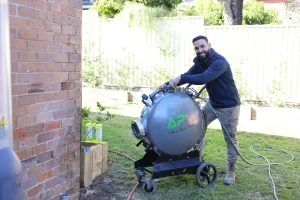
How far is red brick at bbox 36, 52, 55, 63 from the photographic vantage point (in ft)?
10.2

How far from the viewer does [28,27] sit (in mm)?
2957

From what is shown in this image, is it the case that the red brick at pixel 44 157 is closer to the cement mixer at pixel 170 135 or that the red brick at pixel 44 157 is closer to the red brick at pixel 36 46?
the red brick at pixel 36 46

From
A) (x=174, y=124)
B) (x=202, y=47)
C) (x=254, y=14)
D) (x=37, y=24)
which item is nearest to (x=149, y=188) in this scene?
(x=174, y=124)

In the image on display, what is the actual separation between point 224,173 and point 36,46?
2.96 m

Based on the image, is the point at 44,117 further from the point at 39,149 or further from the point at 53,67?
the point at 53,67

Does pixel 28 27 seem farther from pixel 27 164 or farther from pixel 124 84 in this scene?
pixel 124 84

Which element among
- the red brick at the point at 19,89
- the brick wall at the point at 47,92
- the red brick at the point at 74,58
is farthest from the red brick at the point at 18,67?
the red brick at the point at 74,58

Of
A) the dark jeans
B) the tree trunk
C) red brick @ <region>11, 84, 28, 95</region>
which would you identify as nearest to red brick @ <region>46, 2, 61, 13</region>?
red brick @ <region>11, 84, 28, 95</region>

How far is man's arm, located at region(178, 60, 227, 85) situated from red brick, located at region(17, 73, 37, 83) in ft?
→ 5.85

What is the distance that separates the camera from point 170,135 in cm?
409

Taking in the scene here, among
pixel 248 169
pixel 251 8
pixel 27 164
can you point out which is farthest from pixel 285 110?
pixel 251 8

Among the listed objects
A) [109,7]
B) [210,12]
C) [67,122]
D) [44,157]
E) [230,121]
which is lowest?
[44,157]

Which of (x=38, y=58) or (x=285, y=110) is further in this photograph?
(x=285, y=110)

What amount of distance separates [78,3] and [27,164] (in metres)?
1.52
